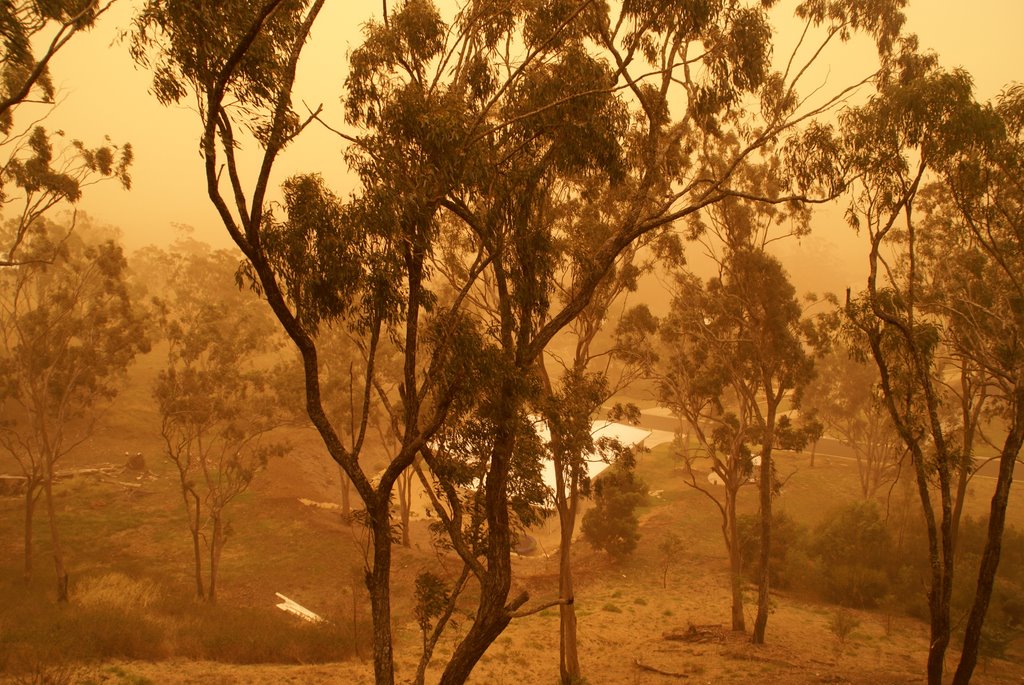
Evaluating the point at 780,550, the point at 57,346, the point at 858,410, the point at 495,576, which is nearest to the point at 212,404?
the point at 57,346

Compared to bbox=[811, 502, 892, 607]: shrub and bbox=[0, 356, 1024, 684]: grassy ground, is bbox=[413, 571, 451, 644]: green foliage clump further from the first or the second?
bbox=[811, 502, 892, 607]: shrub

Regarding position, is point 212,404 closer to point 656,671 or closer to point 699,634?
point 656,671

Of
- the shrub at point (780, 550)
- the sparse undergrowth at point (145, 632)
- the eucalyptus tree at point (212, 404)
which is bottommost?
the sparse undergrowth at point (145, 632)

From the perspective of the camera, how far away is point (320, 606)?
18.1m

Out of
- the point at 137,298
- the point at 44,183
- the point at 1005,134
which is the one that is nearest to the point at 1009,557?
the point at 1005,134

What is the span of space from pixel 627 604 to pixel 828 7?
14.9m

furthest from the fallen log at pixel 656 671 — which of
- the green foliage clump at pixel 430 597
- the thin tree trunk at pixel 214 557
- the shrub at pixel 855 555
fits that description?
the thin tree trunk at pixel 214 557

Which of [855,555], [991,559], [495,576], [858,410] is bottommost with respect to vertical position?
[855,555]

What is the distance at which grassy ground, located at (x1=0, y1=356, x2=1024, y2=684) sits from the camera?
38.5 feet

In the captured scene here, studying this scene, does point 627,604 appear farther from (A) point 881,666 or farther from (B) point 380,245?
(B) point 380,245

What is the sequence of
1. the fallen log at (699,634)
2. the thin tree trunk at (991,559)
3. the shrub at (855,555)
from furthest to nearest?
1. the shrub at (855,555)
2. the fallen log at (699,634)
3. the thin tree trunk at (991,559)

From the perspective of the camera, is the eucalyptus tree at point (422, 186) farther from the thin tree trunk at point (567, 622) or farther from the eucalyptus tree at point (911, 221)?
the thin tree trunk at point (567, 622)

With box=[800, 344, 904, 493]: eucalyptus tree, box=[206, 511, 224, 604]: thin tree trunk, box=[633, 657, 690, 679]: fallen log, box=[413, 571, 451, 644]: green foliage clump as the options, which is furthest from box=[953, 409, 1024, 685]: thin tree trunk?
Result: box=[800, 344, 904, 493]: eucalyptus tree

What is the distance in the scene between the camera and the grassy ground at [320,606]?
11.7 metres
